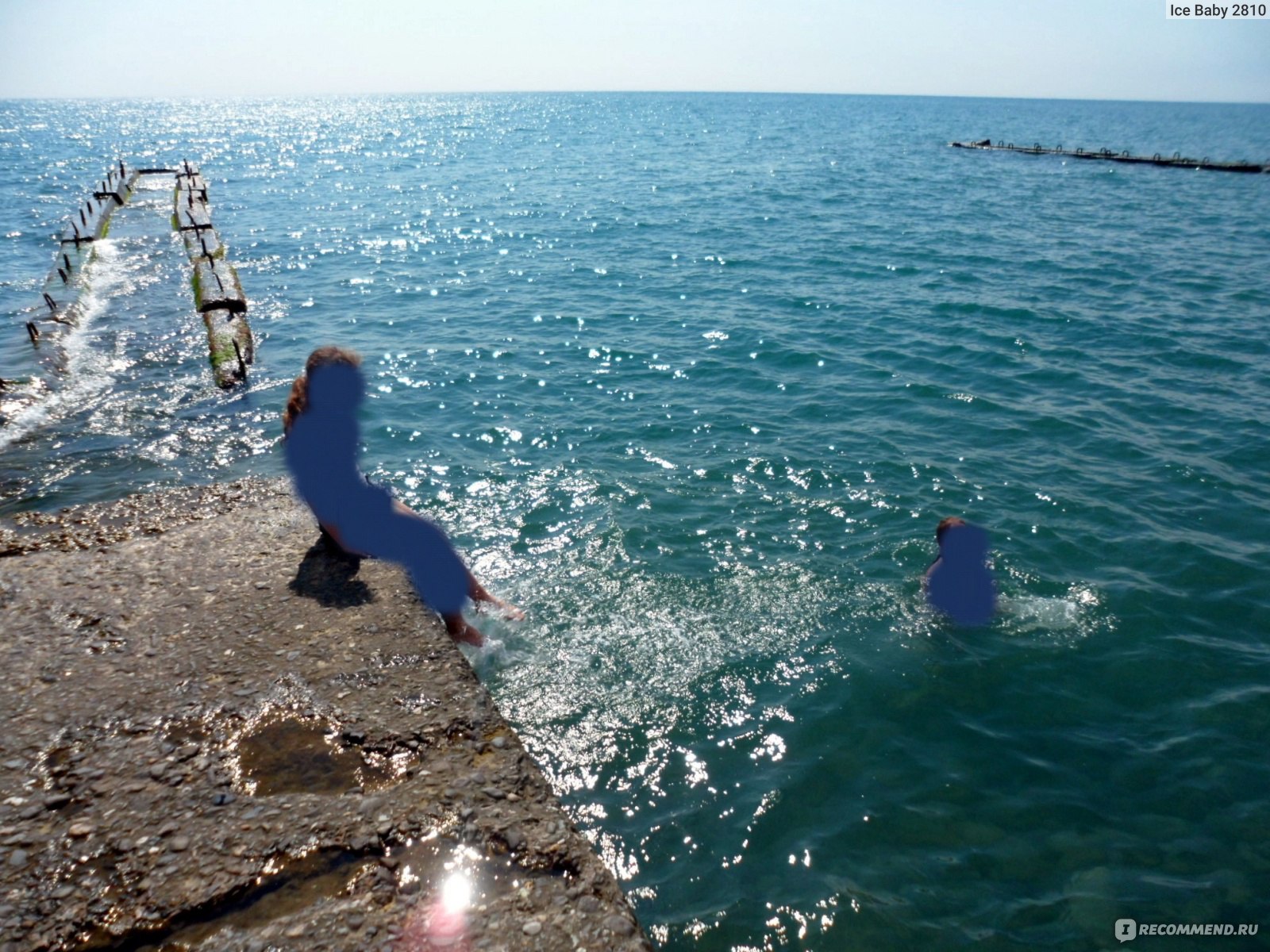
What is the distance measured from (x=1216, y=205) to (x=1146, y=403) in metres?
30.4

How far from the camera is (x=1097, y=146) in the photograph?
68.0 metres

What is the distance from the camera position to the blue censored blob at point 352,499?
221 inches

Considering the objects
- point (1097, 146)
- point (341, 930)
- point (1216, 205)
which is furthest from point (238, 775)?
point (1097, 146)

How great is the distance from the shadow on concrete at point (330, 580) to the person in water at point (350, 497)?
0.47 ft

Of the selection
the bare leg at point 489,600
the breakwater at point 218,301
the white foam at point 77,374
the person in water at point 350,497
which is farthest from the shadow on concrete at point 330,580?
the breakwater at point 218,301

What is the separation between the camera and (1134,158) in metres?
53.2

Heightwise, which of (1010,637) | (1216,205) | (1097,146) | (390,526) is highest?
(1097,146)

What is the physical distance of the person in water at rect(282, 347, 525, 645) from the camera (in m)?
5.55

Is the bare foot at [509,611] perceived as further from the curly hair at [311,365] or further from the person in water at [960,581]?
the person in water at [960,581]

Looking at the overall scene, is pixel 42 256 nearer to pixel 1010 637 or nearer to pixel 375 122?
pixel 1010 637

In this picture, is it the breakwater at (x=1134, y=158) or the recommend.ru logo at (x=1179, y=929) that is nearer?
the recommend.ru logo at (x=1179, y=929)

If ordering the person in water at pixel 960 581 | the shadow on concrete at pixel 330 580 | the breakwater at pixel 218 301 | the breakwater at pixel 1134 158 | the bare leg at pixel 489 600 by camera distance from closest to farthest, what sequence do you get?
the shadow on concrete at pixel 330 580 < the bare leg at pixel 489 600 < the person in water at pixel 960 581 < the breakwater at pixel 218 301 < the breakwater at pixel 1134 158


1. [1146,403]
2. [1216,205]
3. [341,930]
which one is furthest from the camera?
[1216,205]

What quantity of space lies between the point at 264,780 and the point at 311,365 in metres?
2.95
